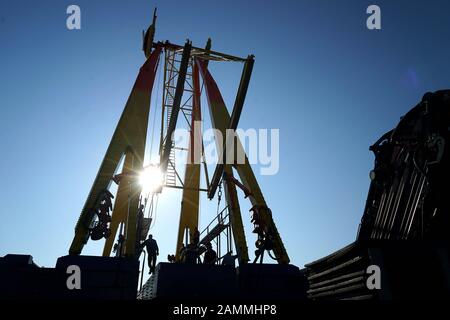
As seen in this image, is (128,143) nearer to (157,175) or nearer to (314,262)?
(157,175)

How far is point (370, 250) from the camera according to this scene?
548 centimetres

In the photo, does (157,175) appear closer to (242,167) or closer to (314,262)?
(242,167)

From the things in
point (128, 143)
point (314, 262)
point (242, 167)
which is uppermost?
point (128, 143)

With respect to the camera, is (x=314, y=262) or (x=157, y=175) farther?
(x=157, y=175)

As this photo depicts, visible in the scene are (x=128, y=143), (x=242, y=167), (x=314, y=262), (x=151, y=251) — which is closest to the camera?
(x=314, y=262)

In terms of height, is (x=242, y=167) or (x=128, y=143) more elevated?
(x=128, y=143)

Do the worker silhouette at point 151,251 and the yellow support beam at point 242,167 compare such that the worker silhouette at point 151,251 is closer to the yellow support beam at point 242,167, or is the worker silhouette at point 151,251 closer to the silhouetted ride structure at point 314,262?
the silhouetted ride structure at point 314,262

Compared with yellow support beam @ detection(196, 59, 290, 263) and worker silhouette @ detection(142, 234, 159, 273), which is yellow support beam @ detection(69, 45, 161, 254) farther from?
yellow support beam @ detection(196, 59, 290, 263)

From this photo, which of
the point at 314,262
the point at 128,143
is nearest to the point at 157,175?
the point at 128,143

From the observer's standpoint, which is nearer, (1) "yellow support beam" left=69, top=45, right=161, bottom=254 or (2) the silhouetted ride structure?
(2) the silhouetted ride structure

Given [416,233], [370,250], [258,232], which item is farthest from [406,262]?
[258,232]

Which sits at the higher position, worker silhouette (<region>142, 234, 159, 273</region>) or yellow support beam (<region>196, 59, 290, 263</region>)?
yellow support beam (<region>196, 59, 290, 263</region>)

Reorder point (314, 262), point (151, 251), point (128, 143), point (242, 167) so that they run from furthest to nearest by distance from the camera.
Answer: point (242, 167)
point (128, 143)
point (151, 251)
point (314, 262)

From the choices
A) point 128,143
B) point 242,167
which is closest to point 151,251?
point 128,143
